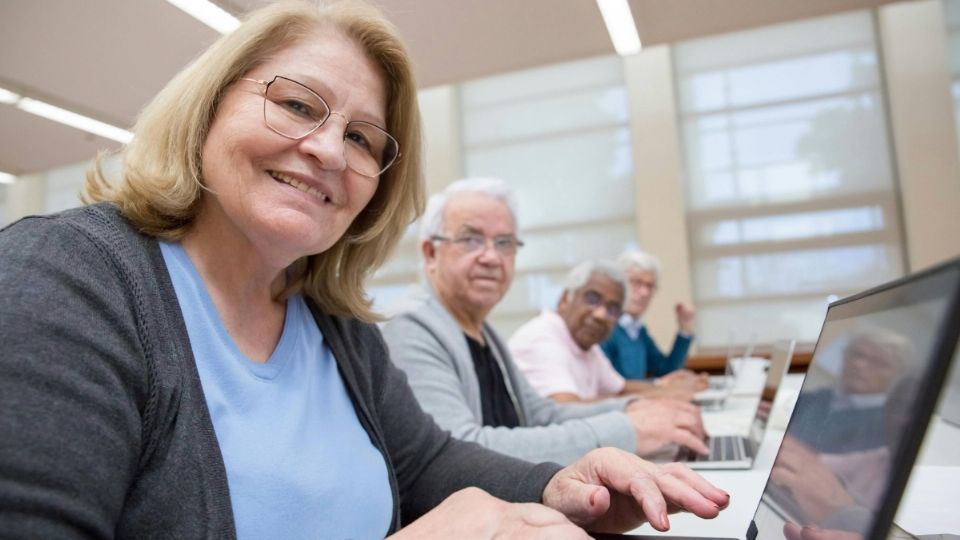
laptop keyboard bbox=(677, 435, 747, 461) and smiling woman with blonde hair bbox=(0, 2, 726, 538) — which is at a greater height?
smiling woman with blonde hair bbox=(0, 2, 726, 538)

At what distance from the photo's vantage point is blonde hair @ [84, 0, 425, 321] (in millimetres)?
833

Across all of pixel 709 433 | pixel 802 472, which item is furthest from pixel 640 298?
pixel 802 472

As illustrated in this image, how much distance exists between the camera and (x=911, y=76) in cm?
598

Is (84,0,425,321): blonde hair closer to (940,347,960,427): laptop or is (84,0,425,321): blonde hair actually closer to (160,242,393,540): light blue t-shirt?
(160,242,393,540): light blue t-shirt

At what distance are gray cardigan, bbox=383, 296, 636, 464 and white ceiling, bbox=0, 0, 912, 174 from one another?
2269 mm

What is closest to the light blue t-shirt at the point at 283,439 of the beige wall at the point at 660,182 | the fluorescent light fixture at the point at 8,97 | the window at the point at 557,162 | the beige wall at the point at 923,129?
the fluorescent light fixture at the point at 8,97

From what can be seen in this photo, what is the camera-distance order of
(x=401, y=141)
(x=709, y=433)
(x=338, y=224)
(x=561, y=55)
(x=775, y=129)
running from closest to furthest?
(x=338, y=224) → (x=401, y=141) → (x=709, y=433) → (x=561, y=55) → (x=775, y=129)

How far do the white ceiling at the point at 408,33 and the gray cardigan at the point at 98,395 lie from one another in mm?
2966

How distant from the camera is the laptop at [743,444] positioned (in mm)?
1381

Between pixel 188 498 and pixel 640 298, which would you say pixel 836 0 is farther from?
pixel 188 498

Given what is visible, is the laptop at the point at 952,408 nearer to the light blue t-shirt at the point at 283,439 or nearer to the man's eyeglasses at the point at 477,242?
the light blue t-shirt at the point at 283,439

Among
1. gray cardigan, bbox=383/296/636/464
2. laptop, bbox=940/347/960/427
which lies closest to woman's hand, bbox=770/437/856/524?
laptop, bbox=940/347/960/427

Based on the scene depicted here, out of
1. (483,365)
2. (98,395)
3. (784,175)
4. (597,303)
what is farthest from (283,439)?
(784,175)

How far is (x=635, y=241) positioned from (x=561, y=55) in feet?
9.18
